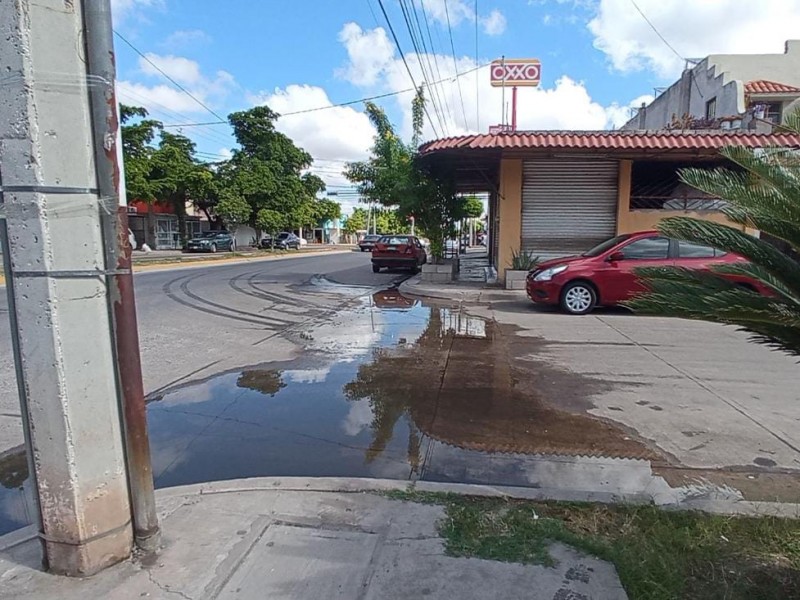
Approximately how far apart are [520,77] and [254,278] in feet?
42.4

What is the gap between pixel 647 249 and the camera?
424 inches

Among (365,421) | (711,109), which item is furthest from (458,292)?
(711,109)

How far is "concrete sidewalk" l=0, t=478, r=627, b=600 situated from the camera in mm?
2488

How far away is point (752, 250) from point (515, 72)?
20.5 m

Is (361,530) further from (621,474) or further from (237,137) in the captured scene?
(237,137)

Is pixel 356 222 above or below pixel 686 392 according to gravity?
above

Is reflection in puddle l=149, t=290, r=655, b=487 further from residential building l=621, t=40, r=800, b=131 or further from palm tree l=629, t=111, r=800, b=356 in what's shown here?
residential building l=621, t=40, r=800, b=131

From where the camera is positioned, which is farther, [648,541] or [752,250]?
[752,250]

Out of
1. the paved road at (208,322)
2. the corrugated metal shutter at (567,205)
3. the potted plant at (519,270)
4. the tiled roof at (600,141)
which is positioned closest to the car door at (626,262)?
the tiled roof at (600,141)

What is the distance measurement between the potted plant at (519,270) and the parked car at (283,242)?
3330cm

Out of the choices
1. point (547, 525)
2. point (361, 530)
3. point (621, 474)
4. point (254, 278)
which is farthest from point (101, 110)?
point (254, 278)

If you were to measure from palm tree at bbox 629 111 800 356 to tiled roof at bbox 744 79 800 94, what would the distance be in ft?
73.5

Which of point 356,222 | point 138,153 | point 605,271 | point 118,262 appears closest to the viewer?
point 118,262

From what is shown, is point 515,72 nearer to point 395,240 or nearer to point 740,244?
point 395,240
